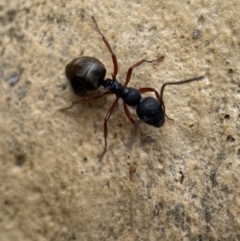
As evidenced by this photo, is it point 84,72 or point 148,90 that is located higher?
point 84,72

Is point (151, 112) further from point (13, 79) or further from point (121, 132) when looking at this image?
point (13, 79)

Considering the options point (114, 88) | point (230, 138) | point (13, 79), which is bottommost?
point (230, 138)

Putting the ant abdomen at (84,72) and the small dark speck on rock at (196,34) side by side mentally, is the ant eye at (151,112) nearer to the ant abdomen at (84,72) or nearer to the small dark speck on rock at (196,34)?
the ant abdomen at (84,72)

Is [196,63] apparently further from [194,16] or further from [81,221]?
[81,221]

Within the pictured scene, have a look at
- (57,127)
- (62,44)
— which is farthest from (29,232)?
(62,44)

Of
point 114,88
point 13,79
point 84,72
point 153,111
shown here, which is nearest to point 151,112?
point 153,111

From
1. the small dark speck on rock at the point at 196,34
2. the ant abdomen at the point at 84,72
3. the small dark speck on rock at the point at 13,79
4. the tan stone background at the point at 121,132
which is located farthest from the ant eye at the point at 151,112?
the small dark speck on rock at the point at 13,79

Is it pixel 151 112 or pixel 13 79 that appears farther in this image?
pixel 13 79
